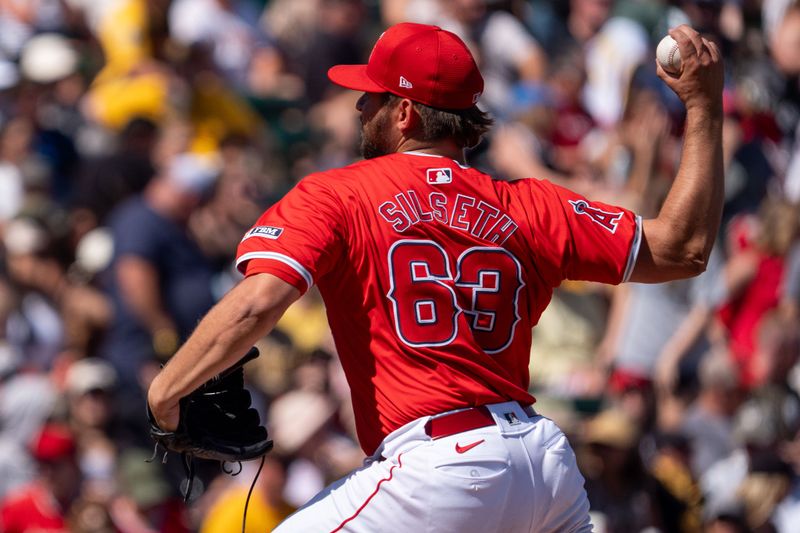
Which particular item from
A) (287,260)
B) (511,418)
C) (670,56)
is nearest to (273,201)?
(670,56)

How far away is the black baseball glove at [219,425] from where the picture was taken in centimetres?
390

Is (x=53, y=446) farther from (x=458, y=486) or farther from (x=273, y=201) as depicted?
(x=458, y=486)

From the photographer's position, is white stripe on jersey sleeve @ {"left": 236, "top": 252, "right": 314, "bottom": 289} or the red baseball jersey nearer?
white stripe on jersey sleeve @ {"left": 236, "top": 252, "right": 314, "bottom": 289}

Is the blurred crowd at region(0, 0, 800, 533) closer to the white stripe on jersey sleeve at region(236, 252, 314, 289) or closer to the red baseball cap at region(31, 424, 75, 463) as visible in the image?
the red baseball cap at region(31, 424, 75, 463)

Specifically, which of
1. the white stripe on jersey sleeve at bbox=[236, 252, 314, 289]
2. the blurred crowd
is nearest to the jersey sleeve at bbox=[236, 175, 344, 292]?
the white stripe on jersey sleeve at bbox=[236, 252, 314, 289]

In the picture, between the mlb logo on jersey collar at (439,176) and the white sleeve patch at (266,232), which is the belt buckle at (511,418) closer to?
the mlb logo on jersey collar at (439,176)

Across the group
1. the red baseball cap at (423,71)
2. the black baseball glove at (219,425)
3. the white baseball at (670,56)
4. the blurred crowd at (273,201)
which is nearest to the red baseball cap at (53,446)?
the blurred crowd at (273,201)

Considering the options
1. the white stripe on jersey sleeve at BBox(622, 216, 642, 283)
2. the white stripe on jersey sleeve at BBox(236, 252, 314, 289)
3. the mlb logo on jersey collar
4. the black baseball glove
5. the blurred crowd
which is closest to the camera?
the white stripe on jersey sleeve at BBox(236, 252, 314, 289)

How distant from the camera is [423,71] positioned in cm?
408

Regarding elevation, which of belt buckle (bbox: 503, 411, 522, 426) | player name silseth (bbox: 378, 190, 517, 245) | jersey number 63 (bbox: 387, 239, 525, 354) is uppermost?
player name silseth (bbox: 378, 190, 517, 245)

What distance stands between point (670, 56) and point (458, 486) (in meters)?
1.39

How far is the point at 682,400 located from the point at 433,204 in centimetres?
555

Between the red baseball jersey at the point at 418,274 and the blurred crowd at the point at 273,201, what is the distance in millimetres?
3374

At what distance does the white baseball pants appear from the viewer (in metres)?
3.81
